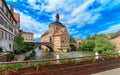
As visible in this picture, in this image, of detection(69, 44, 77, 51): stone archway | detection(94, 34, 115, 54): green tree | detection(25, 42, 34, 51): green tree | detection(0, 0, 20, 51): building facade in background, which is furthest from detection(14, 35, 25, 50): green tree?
detection(69, 44, 77, 51): stone archway

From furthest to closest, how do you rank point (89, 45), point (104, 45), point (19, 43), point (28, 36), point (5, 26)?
point (28, 36)
point (89, 45)
point (19, 43)
point (104, 45)
point (5, 26)

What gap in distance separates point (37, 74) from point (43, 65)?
405 millimetres

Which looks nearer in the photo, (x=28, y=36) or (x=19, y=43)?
(x=19, y=43)

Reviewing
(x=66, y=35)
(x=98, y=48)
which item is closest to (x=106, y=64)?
(x=98, y=48)

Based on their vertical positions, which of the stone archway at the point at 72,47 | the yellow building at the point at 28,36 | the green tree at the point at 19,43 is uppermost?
the yellow building at the point at 28,36

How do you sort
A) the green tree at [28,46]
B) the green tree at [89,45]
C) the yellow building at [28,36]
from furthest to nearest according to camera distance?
the yellow building at [28,36] → the green tree at [89,45] → the green tree at [28,46]

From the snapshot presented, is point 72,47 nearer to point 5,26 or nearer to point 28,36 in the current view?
point 28,36

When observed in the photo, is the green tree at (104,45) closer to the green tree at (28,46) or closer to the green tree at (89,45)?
the green tree at (28,46)

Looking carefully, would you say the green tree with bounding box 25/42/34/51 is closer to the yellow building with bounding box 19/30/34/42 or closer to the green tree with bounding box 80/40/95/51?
the green tree with bounding box 80/40/95/51

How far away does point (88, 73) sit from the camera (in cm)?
609

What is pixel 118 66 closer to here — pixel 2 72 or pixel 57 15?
pixel 2 72

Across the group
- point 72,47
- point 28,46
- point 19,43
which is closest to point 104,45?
point 19,43

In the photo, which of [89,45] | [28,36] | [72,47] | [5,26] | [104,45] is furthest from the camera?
[28,36]

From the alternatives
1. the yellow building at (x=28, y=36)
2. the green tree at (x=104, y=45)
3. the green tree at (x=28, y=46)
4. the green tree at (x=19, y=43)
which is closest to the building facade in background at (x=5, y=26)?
the green tree at (x=19, y=43)
